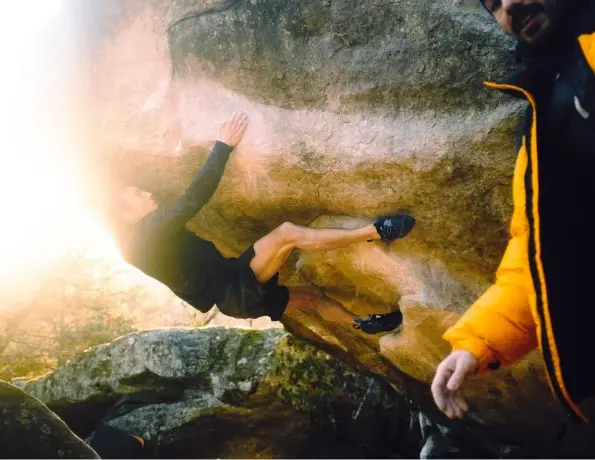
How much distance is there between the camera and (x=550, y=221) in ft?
8.42

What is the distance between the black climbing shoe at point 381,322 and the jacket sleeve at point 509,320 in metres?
3.53

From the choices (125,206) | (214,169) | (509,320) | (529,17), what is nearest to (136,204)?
(125,206)

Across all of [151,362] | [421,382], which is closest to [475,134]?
[421,382]

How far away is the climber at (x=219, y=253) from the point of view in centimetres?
569

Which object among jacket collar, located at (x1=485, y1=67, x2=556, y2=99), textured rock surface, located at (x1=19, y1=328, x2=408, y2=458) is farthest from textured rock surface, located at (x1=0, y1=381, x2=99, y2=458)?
jacket collar, located at (x1=485, y1=67, x2=556, y2=99)

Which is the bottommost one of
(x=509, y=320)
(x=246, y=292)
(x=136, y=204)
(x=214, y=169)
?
(x=246, y=292)

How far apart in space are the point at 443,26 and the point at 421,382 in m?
4.71

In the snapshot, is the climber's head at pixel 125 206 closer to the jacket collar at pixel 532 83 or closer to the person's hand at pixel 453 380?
the person's hand at pixel 453 380

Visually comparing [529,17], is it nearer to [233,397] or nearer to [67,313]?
[233,397]

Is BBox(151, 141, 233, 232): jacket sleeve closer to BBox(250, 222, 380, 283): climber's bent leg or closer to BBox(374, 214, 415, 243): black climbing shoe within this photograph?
BBox(250, 222, 380, 283): climber's bent leg

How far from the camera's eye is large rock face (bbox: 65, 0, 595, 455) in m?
4.82

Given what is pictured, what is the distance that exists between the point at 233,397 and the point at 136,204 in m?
3.83

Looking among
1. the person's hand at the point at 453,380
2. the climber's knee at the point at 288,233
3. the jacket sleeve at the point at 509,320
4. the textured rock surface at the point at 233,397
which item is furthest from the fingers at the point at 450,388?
the textured rock surface at the point at 233,397

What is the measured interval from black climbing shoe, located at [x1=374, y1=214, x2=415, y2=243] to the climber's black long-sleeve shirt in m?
1.75
